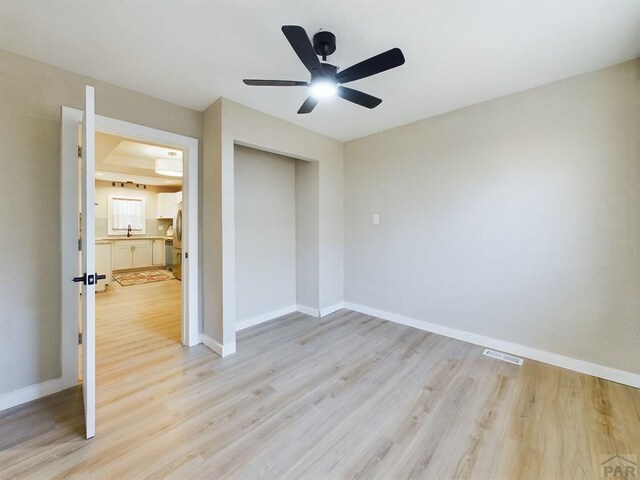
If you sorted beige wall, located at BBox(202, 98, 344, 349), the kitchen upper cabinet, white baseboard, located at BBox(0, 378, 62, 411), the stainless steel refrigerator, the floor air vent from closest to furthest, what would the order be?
white baseboard, located at BBox(0, 378, 62, 411) → the floor air vent → beige wall, located at BBox(202, 98, 344, 349) → the stainless steel refrigerator → the kitchen upper cabinet

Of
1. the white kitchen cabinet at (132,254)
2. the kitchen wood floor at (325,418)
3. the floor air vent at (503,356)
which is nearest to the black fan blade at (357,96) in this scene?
the kitchen wood floor at (325,418)

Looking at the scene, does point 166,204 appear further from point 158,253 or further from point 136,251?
point 136,251

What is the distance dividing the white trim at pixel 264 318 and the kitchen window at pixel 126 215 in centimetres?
608

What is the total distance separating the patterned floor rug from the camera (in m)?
5.81

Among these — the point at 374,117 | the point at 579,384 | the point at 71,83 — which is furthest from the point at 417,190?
the point at 71,83

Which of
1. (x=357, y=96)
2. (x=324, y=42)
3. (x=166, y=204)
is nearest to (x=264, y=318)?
(x=357, y=96)

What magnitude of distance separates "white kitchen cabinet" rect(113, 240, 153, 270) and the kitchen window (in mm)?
614

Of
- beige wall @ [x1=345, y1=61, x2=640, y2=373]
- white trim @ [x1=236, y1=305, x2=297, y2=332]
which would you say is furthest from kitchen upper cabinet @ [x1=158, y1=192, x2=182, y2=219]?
beige wall @ [x1=345, y1=61, x2=640, y2=373]

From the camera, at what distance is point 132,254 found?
7082 mm

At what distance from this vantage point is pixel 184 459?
4.83 ft

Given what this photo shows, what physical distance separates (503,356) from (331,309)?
2068 mm

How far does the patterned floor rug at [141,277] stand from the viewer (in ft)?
19.1

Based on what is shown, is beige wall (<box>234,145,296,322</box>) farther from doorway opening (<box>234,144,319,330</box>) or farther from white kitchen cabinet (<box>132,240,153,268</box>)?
white kitchen cabinet (<box>132,240,153,268</box>)

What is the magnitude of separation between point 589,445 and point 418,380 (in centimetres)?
101
